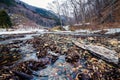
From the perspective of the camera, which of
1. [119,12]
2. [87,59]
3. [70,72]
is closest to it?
[70,72]

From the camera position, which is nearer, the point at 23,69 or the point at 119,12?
the point at 23,69

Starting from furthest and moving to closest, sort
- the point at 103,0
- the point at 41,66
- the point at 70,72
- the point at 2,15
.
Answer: the point at 103,0, the point at 2,15, the point at 41,66, the point at 70,72

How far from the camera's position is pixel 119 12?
1218 inches

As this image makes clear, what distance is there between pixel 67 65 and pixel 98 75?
1.51 metres

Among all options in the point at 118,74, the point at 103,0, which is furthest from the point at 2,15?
the point at 118,74

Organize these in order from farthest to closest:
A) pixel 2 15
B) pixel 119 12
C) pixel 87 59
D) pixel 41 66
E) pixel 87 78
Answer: pixel 2 15
pixel 119 12
pixel 87 59
pixel 41 66
pixel 87 78

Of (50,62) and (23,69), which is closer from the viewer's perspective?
(23,69)

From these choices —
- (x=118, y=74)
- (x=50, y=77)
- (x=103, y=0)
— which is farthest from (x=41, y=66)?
(x=103, y=0)

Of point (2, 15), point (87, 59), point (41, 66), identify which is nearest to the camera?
point (41, 66)

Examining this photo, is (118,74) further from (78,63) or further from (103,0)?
(103,0)

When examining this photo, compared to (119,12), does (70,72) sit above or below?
below

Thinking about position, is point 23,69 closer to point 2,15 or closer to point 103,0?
point 2,15

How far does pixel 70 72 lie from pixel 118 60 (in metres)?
1.88

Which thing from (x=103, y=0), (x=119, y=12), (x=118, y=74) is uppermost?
(x=103, y=0)
